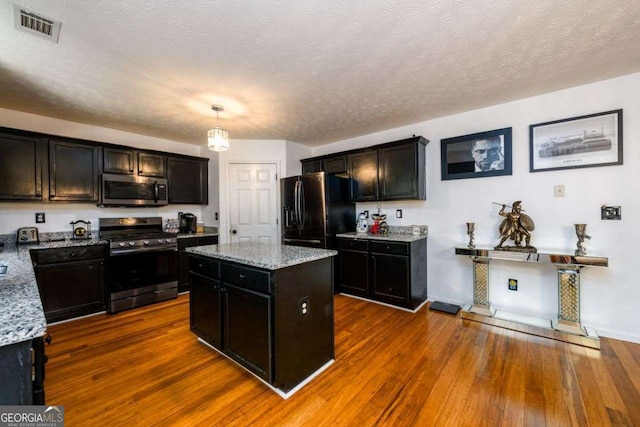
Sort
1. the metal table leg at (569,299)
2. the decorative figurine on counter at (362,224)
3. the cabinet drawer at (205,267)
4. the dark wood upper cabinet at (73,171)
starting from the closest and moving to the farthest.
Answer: the cabinet drawer at (205,267) → the metal table leg at (569,299) → the dark wood upper cabinet at (73,171) → the decorative figurine on counter at (362,224)

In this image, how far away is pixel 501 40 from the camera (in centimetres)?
187

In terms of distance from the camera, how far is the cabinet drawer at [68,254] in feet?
9.17

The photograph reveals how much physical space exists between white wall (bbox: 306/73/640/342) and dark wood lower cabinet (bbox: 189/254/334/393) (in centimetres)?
207

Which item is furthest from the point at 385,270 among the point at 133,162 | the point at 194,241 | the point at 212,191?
the point at 133,162

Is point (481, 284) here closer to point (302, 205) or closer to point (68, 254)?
point (302, 205)

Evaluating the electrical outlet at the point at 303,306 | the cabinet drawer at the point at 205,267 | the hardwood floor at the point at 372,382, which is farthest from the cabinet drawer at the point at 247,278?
the hardwood floor at the point at 372,382

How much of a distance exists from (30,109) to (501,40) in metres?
4.81

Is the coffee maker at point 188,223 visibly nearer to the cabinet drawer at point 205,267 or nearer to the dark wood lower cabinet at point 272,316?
the cabinet drawer at point 205,267

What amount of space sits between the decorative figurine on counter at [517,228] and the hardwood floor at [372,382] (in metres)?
0.88

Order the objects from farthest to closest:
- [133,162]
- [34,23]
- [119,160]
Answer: [133,162], [119,160], [34,23]

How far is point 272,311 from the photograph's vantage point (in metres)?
1.75

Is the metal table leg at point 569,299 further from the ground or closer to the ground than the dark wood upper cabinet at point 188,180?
closer to the ground

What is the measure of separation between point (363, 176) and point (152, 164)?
3158 millimetres

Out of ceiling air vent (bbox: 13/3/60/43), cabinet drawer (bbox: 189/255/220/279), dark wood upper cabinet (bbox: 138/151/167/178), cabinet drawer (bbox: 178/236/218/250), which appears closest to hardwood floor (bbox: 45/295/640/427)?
cabinet drawer (bbox: 189/255/220/279)
